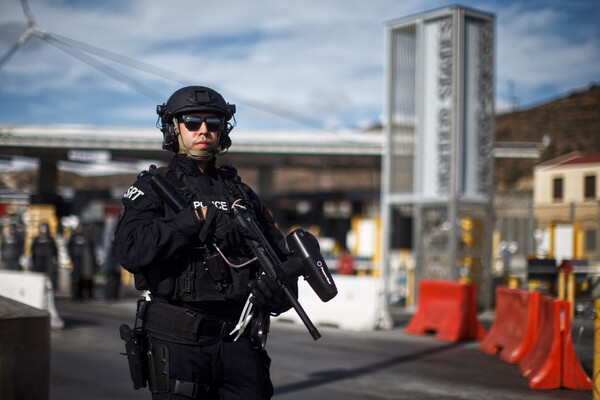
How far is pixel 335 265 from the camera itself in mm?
25359

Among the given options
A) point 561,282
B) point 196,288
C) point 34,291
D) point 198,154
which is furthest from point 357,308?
point 196,288

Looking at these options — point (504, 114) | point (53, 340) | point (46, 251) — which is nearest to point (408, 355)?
point (53, 340)

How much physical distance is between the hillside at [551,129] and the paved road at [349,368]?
191 feet

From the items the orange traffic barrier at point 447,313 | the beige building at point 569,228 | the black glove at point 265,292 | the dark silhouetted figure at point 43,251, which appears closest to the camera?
the black glove at point 265,292

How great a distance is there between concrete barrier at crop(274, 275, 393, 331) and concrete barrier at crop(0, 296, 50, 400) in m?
7.18

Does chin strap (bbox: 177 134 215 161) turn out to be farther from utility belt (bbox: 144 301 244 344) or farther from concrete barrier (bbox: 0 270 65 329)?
concrete barrier (bbox: 0 270 65 329)

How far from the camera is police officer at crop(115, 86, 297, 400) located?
336 cm

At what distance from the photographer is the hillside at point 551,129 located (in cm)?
6844

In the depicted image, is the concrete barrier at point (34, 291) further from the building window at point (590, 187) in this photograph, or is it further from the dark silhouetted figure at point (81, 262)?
the building window at point (590, 187)

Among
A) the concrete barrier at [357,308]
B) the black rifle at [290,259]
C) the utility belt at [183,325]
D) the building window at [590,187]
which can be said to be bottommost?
the concrete barrier at [357,308]

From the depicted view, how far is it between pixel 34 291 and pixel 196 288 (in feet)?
29.8

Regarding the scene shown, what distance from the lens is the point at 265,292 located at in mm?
3324

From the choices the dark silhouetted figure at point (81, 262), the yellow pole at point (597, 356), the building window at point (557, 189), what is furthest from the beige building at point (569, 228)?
the dark silhouetted figure at point (81, 262)

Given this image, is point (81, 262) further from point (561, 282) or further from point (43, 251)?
point (561, 282)
